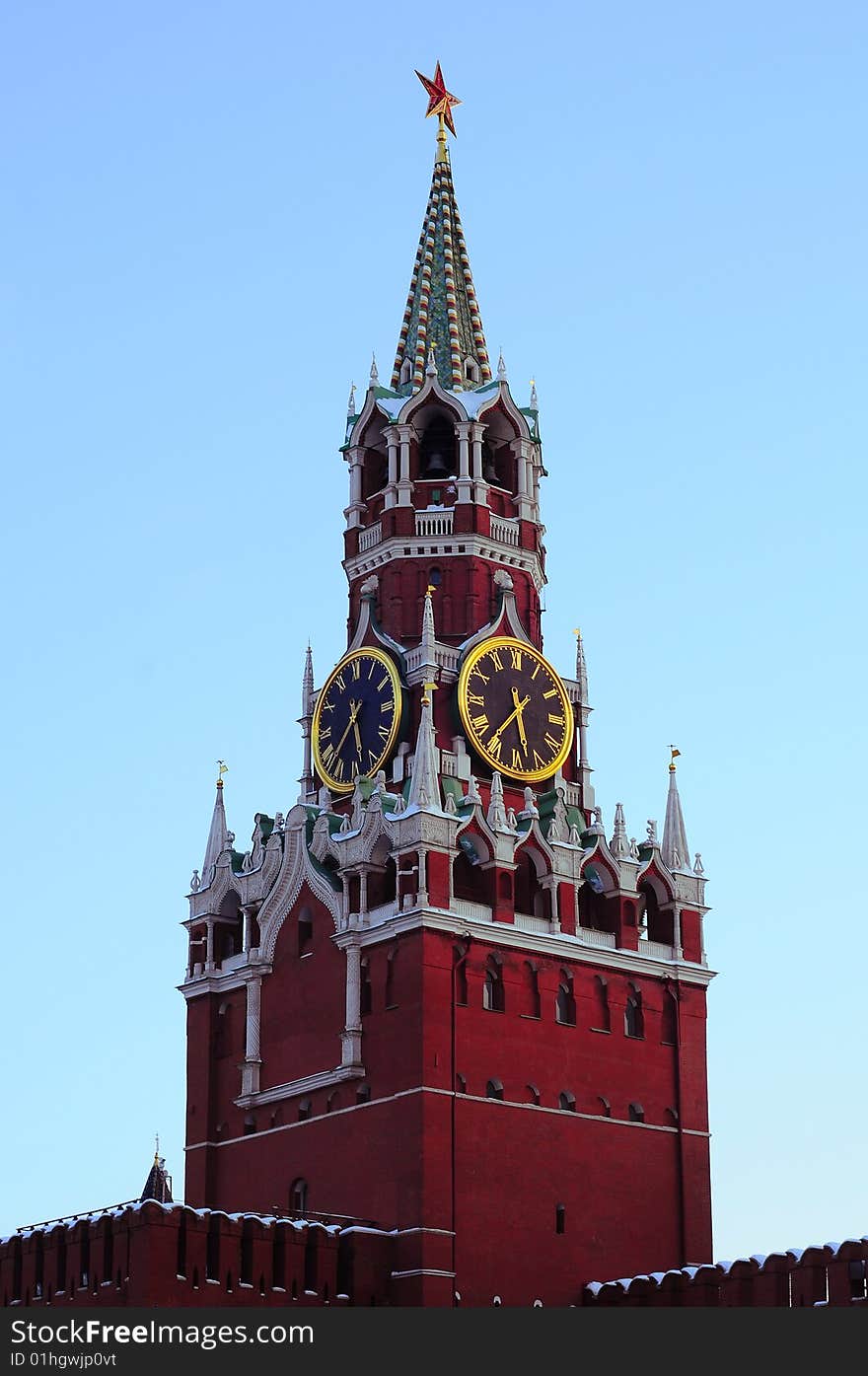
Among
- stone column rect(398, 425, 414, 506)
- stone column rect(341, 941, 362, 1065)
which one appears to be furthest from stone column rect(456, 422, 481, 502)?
stone column rect(341, 941, 362, 1065)

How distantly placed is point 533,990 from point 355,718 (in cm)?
1047

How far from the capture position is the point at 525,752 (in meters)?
79.4

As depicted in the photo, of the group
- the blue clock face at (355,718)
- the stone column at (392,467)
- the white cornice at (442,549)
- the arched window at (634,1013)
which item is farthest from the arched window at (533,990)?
the stone column at (392,467)

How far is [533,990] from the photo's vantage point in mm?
75125

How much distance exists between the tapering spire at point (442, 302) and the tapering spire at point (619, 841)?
49.9 ft

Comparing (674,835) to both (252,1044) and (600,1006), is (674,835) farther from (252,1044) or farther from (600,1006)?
(252,1044)

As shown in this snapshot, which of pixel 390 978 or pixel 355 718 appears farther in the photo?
pixel 355 718

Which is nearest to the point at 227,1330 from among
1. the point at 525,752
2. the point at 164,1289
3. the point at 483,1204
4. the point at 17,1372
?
the point at 17,1372

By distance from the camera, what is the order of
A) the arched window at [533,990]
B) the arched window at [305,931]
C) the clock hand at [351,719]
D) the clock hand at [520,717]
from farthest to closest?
the clock hand at [351,719]
the clock hand at [520,717]
the arched window at [305,931]
the arched window at [533,990]

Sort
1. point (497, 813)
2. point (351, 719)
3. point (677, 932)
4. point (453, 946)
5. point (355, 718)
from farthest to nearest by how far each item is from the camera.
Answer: point (351, 719), point (355, 718), point (677, 932), point (497, 813), point (453, 946)

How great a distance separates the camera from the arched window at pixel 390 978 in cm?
7331

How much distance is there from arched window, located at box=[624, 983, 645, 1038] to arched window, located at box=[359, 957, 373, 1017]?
8.04 meters

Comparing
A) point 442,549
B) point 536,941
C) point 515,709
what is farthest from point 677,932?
point 442,549

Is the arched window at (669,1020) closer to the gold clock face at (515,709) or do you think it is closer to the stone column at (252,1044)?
the gold clock face at (515,709)
